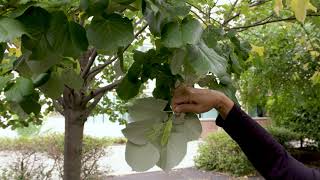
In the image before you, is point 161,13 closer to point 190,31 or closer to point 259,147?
point 190,31

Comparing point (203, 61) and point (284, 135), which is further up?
point (203, 61)

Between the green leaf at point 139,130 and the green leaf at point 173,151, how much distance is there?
0.05 m

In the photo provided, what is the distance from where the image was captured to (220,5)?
11.8ft

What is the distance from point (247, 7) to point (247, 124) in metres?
1.96

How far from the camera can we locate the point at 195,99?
1.00 meters

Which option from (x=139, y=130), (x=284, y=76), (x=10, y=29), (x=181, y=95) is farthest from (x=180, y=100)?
(x=284, y=76)

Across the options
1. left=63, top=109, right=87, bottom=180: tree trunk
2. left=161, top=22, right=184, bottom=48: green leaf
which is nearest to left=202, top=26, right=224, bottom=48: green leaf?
left=161, top=22, right=184, bottom=48: green leaf

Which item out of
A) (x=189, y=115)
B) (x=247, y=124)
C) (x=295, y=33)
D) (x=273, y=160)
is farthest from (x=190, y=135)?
(x=295, y=33)

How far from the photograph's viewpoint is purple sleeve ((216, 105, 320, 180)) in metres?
1.29

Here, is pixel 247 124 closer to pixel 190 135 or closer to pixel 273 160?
pixel 273 160

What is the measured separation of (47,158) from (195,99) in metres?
6.93

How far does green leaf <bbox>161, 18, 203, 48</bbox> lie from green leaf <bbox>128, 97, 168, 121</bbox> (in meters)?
0.22

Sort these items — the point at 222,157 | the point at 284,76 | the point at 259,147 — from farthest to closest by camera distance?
the point at 222,157 < the point at 284,76 < the point at 259,147

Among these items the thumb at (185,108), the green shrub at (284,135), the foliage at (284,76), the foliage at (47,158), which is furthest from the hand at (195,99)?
the green shrub at (284,135)
